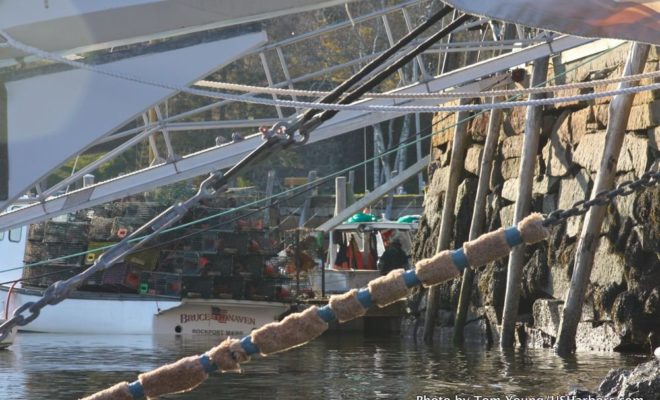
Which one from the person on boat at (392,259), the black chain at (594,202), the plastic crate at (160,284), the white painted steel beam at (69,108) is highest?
the person on boat at (392,259)

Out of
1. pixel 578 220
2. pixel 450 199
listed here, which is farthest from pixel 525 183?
pixel 450 199

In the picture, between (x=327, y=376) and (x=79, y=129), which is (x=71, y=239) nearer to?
(x=327, y=376)

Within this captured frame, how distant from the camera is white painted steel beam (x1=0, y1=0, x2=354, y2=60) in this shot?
683 centimetres

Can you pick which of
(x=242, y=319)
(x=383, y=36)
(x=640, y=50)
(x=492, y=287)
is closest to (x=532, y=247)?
(x=492, y=287)

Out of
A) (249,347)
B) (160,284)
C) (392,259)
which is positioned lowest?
(249,347)

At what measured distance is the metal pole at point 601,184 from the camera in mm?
15557

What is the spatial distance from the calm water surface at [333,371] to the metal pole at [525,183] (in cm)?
68

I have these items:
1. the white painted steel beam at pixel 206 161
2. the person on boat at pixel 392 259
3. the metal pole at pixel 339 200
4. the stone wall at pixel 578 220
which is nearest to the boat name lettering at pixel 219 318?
the person on boat at pixel 392 259

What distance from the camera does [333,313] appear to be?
5.57 meters

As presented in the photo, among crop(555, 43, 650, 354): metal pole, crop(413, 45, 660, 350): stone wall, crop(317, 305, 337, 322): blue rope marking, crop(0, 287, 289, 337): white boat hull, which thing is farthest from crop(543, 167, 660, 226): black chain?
crop(0, 287, 289, 337): white boat hull

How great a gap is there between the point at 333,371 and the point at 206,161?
348 cm

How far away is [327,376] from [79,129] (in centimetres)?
847

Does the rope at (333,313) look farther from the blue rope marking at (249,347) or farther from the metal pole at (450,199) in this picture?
the metal pole at (450,199)

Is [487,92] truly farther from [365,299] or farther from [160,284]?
[160,284]
